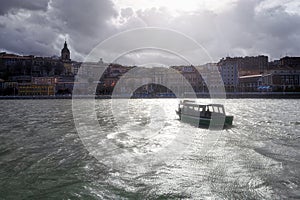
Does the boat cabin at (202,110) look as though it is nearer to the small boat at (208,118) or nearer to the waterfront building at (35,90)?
the small boat at (208,118)

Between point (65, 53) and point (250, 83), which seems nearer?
point (250, 83)

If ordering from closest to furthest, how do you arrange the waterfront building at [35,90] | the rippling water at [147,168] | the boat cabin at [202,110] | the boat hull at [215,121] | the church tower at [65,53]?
the rippling water at [147,168] → the boat hull at [215,121] → the boat cabin at [202,110] → the waterfront building at [35,90] → the church tower at [65,53]

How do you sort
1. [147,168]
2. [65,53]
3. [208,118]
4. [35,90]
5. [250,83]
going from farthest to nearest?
1. [65,53]
2. [250,83]
3. [35,90]
4. [208,118]
5. [147,168]

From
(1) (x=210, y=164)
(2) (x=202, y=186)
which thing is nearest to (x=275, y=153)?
(1) (x=210, y=164)

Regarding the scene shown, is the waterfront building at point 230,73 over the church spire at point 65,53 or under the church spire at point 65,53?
under

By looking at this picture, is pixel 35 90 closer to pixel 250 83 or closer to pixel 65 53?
pixel 65 53

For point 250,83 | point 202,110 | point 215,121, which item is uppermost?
point 250,83

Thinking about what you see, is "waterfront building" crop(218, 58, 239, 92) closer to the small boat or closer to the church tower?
the church tower

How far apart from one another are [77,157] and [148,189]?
11.8ft

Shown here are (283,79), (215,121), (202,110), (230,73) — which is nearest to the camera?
(215,121)

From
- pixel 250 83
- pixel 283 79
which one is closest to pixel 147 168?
pixel 283 79

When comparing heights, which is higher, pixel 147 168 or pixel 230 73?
pixel 230 73

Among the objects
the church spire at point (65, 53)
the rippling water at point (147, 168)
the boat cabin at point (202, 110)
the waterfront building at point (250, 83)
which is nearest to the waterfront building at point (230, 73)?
the waterfront building at point (250, 83)

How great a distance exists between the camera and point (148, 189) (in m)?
5.91
